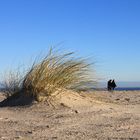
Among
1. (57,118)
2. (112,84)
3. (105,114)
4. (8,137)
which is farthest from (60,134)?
(112,84)

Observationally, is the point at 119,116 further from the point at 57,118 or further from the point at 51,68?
the point at 51,68

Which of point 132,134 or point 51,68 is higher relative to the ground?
point 51,68

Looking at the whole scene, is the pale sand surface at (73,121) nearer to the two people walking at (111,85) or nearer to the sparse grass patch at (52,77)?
the sparse grass patch at (52,77)

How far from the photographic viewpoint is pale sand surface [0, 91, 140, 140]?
7.25 metres

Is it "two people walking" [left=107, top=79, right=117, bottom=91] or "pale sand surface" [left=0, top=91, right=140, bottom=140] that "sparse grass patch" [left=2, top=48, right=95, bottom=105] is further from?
"two people walking" [left=107, top=79, right=117, bottom=91]

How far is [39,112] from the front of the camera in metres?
10.3

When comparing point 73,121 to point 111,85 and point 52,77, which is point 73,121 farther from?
point 111,85

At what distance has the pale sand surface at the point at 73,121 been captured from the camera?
7246mm

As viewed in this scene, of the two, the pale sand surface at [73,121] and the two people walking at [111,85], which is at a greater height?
the two people walking at [111,85]

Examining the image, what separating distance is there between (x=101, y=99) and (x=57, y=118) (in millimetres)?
3212

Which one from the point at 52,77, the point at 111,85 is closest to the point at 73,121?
the point at 52,77

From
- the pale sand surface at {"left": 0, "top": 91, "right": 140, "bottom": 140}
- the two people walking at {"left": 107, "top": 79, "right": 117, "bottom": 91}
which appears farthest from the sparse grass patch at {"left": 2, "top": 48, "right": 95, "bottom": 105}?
the two people walking at {"left": 107, "top": 79, "right": 117, "bottom": 91}

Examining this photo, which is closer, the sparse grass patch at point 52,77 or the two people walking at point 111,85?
the sparse grass patch at point 52,77

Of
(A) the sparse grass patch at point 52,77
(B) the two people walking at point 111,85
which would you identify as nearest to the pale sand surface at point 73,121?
(A) the sparse grass patch at point 52,77
